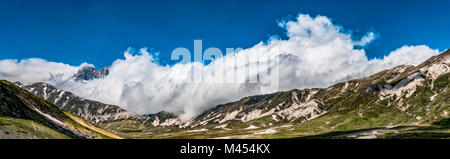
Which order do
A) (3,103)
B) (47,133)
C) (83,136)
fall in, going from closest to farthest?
(47,133) → (3,103) → (83,136)

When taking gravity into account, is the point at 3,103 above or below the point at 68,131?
above

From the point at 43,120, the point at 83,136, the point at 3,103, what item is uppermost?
the point at 3,103
